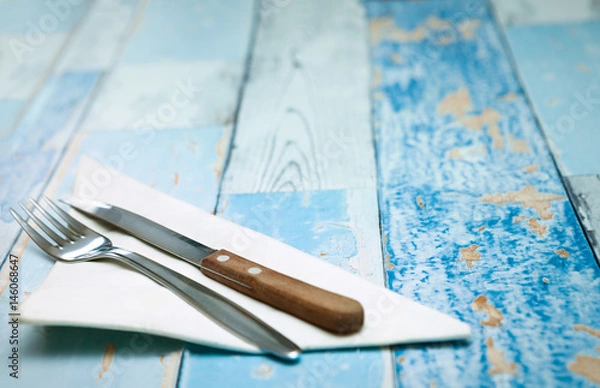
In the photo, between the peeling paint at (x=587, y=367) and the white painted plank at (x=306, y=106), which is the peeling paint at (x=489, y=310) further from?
the white painted plank at (x=306, y=106)

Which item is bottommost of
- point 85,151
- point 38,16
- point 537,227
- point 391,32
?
point 537,227

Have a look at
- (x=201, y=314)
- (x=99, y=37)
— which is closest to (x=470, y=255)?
(x=201, y=314)

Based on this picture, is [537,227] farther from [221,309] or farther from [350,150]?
[221,309]

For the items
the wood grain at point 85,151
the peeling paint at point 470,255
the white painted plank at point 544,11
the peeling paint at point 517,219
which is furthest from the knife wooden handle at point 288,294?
the white painted plank at point 544,11

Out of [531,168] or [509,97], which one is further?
[509,97]

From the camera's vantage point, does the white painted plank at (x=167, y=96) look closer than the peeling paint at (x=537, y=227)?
No
